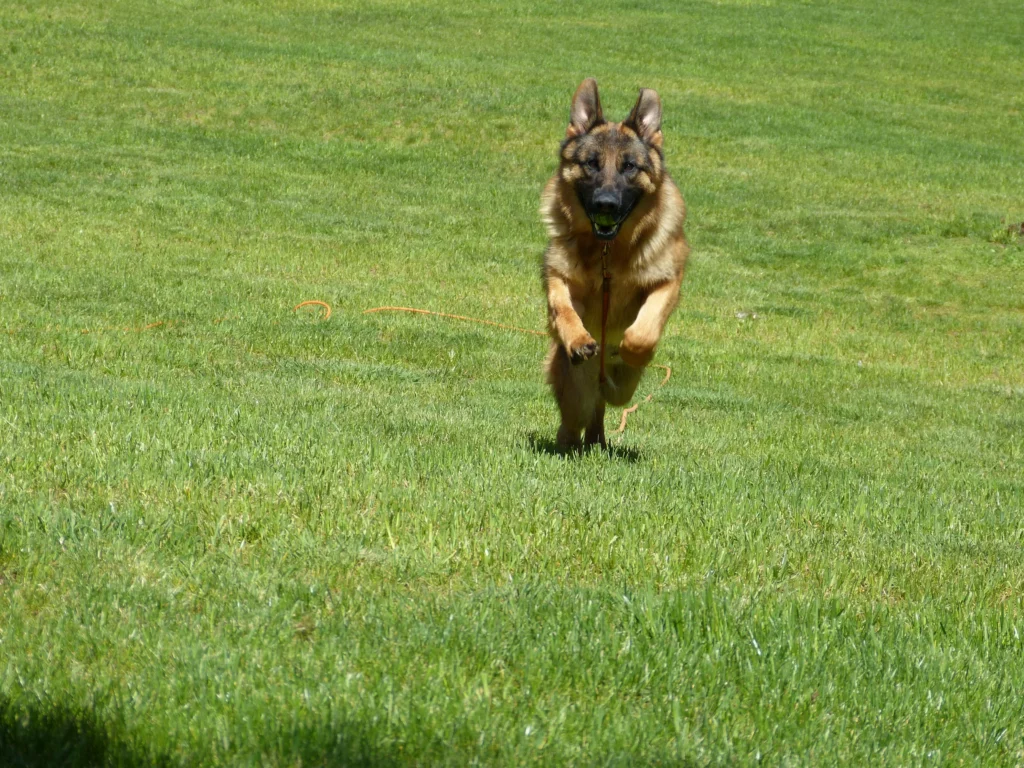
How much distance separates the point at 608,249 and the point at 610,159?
56 centimetres

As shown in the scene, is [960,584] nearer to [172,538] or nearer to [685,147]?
[172,538]

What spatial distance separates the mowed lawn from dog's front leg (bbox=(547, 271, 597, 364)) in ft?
2.10

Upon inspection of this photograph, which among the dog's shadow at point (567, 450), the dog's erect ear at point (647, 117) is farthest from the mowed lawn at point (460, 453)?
the dog's erect ear at point (647, 117)

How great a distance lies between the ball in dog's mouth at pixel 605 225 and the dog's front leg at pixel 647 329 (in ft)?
1.63

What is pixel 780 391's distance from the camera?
503 inches

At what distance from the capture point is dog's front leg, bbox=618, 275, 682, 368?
7.23 metres

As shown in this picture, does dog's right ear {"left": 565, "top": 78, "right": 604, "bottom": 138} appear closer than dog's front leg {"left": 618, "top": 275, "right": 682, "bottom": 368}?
No

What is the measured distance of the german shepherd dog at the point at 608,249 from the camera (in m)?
7.33

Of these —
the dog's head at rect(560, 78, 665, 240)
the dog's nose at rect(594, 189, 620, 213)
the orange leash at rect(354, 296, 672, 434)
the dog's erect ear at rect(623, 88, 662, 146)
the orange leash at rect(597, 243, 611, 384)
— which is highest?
the dog's erect ear at rect(623, 88, 662, 146)

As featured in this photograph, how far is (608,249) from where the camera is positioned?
24.7 feet

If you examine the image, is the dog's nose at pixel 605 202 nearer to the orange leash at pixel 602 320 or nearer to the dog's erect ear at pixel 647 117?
the orange leash at pixel 602 320

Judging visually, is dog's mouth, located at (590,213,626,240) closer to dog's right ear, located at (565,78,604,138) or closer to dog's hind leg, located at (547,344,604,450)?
dog's hind leg, located at (547,344,604,450)

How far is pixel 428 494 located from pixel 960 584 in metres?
2.25

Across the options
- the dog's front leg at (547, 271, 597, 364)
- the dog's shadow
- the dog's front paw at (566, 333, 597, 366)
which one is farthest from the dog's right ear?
the dog's shadow
